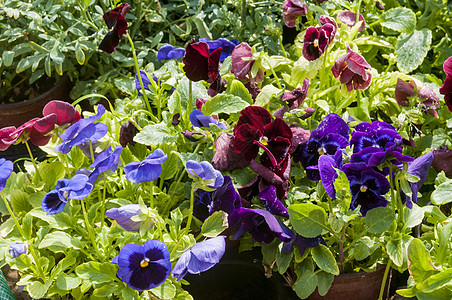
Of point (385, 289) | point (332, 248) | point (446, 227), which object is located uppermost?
point (446, 227)

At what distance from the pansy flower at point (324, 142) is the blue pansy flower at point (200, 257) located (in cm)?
37

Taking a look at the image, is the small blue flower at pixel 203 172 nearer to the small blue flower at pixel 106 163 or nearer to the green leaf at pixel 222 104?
the small blue flower at pixel 106 163

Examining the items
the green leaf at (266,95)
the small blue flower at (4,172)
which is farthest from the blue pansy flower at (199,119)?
the small blue flower at (4,172)

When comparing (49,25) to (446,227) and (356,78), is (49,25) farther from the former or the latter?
(446,227)

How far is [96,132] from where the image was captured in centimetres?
118

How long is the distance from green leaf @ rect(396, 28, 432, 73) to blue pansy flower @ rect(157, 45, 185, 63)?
27.4 inches

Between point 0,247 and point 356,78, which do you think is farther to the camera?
point 356,78

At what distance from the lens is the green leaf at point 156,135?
4.15ft

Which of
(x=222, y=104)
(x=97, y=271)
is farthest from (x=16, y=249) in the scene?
(x=222, y=104)

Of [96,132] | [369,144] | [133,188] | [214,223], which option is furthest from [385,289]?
[96,132]

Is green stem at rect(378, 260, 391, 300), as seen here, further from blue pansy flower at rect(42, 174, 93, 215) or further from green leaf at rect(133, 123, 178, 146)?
blue pansy flower at rect(42, 174, 93, 215)

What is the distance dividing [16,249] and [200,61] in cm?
56

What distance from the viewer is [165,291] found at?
1.08 meters

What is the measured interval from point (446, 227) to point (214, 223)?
0.49 metres
